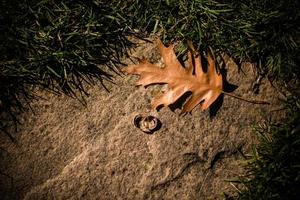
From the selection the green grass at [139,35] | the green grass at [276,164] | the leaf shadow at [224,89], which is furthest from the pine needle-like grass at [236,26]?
the green grass at [276,164]

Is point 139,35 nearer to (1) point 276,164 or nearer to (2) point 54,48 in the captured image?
(2) point 54,48

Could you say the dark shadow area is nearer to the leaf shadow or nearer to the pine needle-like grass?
the leaf shadow

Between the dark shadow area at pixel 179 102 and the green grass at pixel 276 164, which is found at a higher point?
the dark shadow area at pixel 179 102

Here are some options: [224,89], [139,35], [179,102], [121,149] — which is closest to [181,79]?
[179,102]

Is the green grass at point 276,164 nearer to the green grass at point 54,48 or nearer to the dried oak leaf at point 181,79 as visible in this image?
the dried oak leaf at point 181,79

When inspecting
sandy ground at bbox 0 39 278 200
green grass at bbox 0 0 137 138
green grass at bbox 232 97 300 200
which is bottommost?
green grass at bbox 232 97 300 200

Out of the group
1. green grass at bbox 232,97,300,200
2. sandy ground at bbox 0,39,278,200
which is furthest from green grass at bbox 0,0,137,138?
green grass at bbox 232,97,300,200
